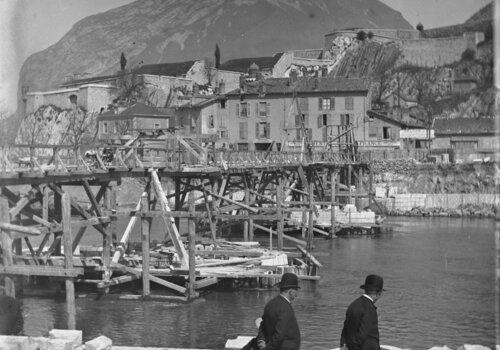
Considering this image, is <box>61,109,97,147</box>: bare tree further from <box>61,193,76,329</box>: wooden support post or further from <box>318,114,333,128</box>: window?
<box>61,193,76,329</box>: wooden support post

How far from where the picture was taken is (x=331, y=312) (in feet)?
81.5

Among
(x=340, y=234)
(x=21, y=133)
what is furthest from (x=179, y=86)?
(x=340, y=234)

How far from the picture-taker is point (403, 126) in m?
74.8

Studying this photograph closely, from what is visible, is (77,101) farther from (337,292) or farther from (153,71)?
(337,292)

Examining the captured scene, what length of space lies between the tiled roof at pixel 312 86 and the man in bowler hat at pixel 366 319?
60.6 m

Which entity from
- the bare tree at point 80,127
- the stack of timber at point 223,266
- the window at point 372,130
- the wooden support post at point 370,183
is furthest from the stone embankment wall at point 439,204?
the stack of timber at point 223,266

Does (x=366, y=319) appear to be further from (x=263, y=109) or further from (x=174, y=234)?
(x=263, y=109)

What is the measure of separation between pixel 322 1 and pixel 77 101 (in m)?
29.9

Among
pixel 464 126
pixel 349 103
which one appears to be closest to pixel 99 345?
pixel 349 103

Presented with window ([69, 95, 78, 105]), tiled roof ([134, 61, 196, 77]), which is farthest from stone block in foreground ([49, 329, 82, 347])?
tiled roof ([134, 61, 196, 77])

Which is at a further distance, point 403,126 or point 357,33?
point 357,33

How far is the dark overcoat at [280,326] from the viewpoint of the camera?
10.6 m

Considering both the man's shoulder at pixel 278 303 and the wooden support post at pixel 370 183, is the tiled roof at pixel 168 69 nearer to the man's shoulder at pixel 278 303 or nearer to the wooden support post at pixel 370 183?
the wooden support post at pixel 370 183

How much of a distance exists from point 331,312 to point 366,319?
14.4 metres
